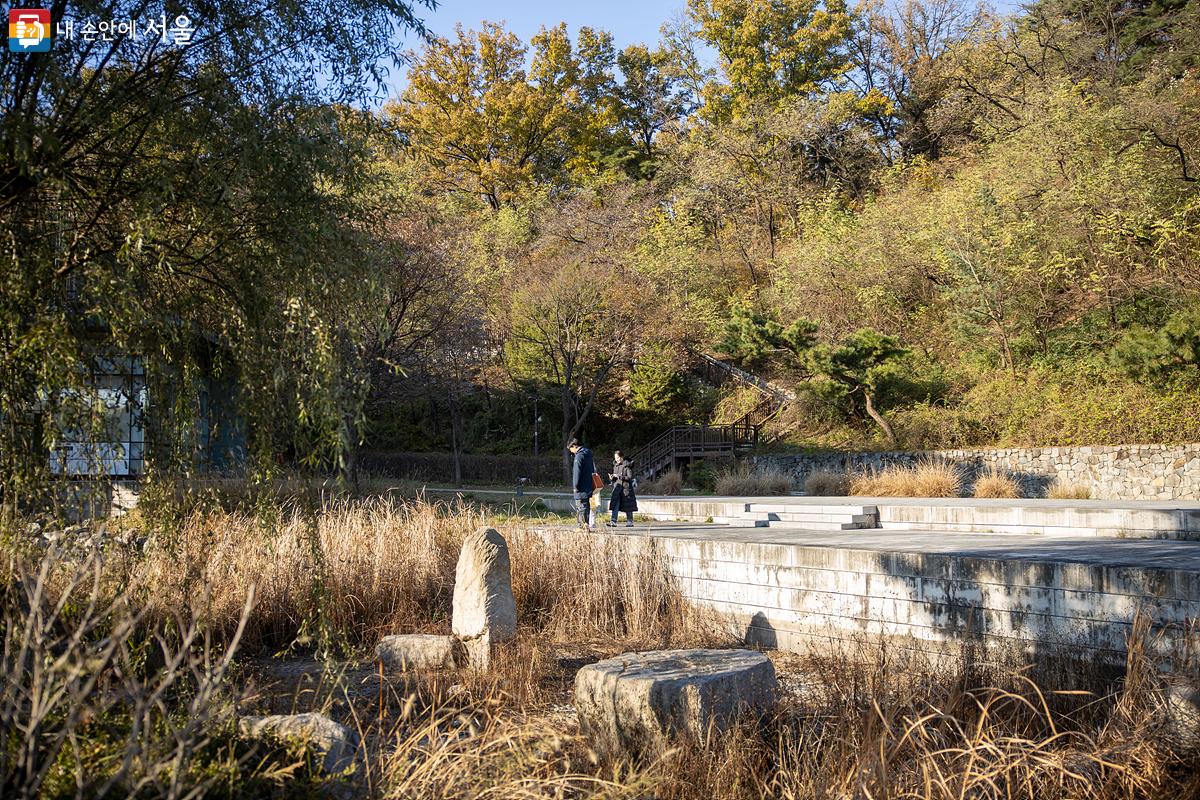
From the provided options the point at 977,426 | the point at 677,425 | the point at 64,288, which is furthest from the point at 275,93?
the point at 677,425

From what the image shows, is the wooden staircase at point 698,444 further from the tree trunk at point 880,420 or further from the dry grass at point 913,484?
the dry grass at point 913,484

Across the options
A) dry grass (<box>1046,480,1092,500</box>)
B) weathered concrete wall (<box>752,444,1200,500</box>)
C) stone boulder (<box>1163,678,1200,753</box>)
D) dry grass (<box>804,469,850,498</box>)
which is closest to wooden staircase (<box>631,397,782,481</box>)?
weathered concrete wall (<box>752,444,1200,500</box>)

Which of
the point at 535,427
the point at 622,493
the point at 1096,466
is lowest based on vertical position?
the point at 1096,466

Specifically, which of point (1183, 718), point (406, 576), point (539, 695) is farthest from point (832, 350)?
point (1183, 718)

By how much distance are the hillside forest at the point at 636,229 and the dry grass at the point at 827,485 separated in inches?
141

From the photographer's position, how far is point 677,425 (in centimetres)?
3269

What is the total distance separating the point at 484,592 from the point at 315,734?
3.99 metres

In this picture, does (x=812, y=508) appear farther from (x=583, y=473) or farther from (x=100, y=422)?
(x=100, y=422)

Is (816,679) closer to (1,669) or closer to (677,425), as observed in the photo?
(1,669)

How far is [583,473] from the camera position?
1374cm

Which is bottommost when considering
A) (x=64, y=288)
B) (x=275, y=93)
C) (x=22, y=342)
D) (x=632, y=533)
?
(x=632, y=533)

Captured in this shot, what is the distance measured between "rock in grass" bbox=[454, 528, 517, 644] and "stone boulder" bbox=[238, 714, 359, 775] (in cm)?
363

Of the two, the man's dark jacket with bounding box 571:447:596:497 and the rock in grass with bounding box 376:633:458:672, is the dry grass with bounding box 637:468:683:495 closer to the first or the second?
the man's dark jacket with bounding box 571:447:596:497

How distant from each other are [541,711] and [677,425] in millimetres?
26229
